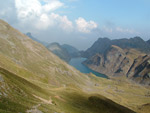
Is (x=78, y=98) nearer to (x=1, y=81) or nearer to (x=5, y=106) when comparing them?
(x=1, y=81)

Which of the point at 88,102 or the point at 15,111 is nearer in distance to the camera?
the point at 15,111

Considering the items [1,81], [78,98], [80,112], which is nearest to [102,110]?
Answer: [78,98]

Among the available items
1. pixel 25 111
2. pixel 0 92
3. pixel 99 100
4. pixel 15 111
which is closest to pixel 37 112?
pixel 25 111

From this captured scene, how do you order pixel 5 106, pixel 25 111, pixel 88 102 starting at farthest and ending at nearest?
1. pixel 88 102
2. pixel 25 111
3. pixel 5 106

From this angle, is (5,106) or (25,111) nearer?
(5,106)

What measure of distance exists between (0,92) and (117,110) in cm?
6543

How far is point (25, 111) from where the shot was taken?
2691 cm

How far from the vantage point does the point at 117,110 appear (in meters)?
74.6

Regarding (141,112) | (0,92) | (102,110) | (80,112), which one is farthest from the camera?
(141,112)

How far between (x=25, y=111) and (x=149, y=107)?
193 metres

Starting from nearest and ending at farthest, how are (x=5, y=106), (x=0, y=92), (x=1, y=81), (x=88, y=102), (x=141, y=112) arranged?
(x=5, y=106) → (x=0, y=92) → (x=1, y=81) → (x=88, y=102) → (x=141, y=112)

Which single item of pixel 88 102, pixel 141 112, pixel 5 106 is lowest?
pixel 141 112

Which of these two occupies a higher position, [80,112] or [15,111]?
[15,111]

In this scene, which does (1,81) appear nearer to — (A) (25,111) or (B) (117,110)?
(A) (25,111)
